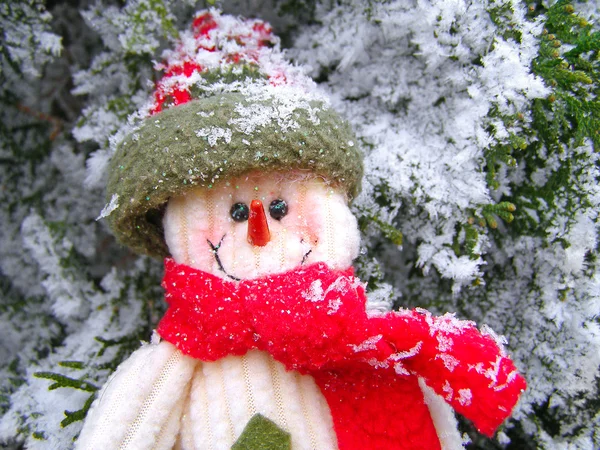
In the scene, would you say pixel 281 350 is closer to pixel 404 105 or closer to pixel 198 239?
pixel 198 239

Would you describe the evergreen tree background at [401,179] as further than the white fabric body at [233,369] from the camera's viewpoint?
Yes

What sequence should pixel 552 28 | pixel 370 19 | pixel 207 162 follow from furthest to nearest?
pixel 370 19
pixel 552 28
pixel 207 162

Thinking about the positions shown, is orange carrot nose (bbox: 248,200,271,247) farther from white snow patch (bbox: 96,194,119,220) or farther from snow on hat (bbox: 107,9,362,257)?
white snow patch (bbox: 96,194,119,220)

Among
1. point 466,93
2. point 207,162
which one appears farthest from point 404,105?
point 207,162

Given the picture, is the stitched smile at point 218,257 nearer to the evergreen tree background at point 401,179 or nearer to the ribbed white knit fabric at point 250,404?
the ribbed white knit fabric at point 250,404

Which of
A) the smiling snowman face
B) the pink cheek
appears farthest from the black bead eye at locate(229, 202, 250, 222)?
the pink cheek

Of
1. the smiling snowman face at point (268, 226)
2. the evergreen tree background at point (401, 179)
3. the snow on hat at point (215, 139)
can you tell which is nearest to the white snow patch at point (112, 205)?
the snow on hat at point (215, 139)
